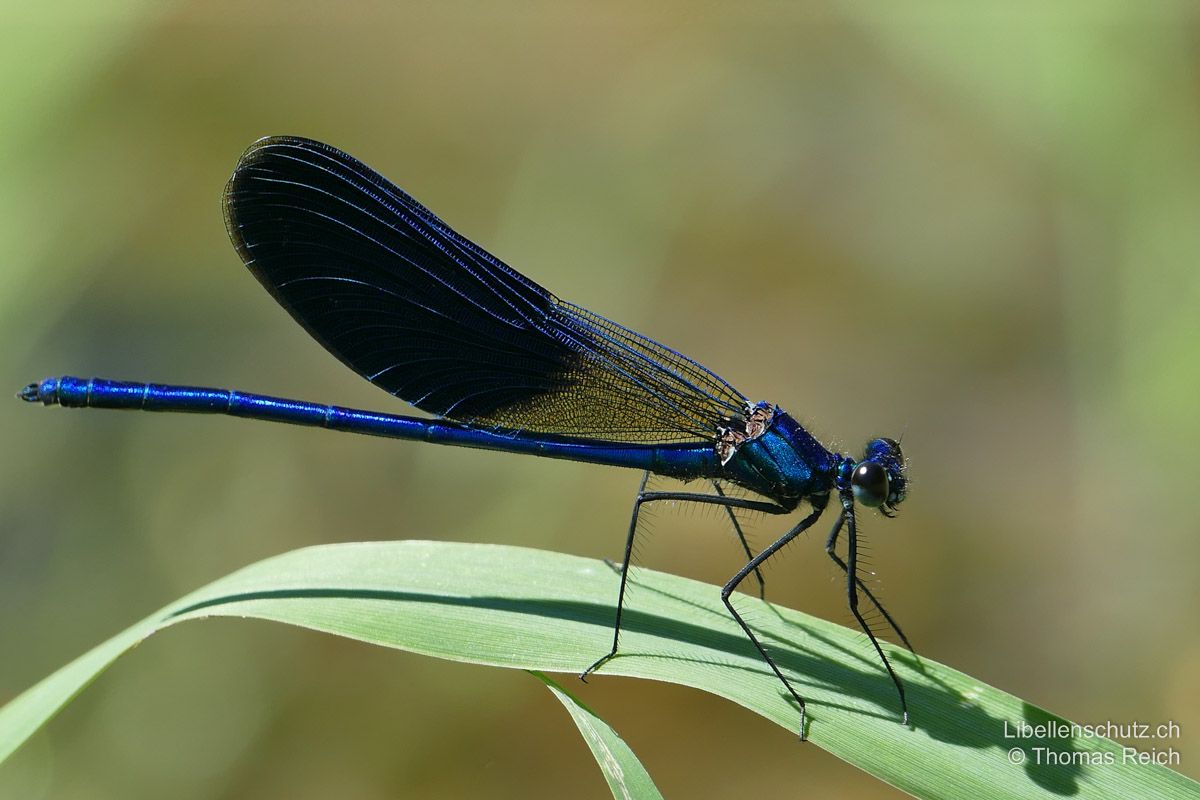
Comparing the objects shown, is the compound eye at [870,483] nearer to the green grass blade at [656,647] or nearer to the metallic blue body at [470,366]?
the metallic blue body at [470,366]

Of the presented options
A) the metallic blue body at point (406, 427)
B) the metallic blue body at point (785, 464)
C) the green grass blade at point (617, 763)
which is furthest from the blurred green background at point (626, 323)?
the green grass blade at point (617, 763)

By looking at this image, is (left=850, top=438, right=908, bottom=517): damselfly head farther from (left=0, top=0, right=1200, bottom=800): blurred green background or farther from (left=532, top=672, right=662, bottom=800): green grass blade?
(left=532, top=672, right=662, bottom=800): green grass blade

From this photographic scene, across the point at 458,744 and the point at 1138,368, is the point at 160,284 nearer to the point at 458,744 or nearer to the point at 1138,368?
the point at 458,744

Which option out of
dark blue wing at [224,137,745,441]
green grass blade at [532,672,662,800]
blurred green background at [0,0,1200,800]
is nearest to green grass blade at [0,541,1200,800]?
green grass blade at [532,672,662,800]

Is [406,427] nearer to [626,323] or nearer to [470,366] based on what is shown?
[470,366]

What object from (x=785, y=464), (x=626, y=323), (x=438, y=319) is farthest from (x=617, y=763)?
(x=626, y=323)

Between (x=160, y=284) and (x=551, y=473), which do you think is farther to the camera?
(x=160, y=284)

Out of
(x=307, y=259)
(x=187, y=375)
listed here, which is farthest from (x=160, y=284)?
(x=307, y=259)
